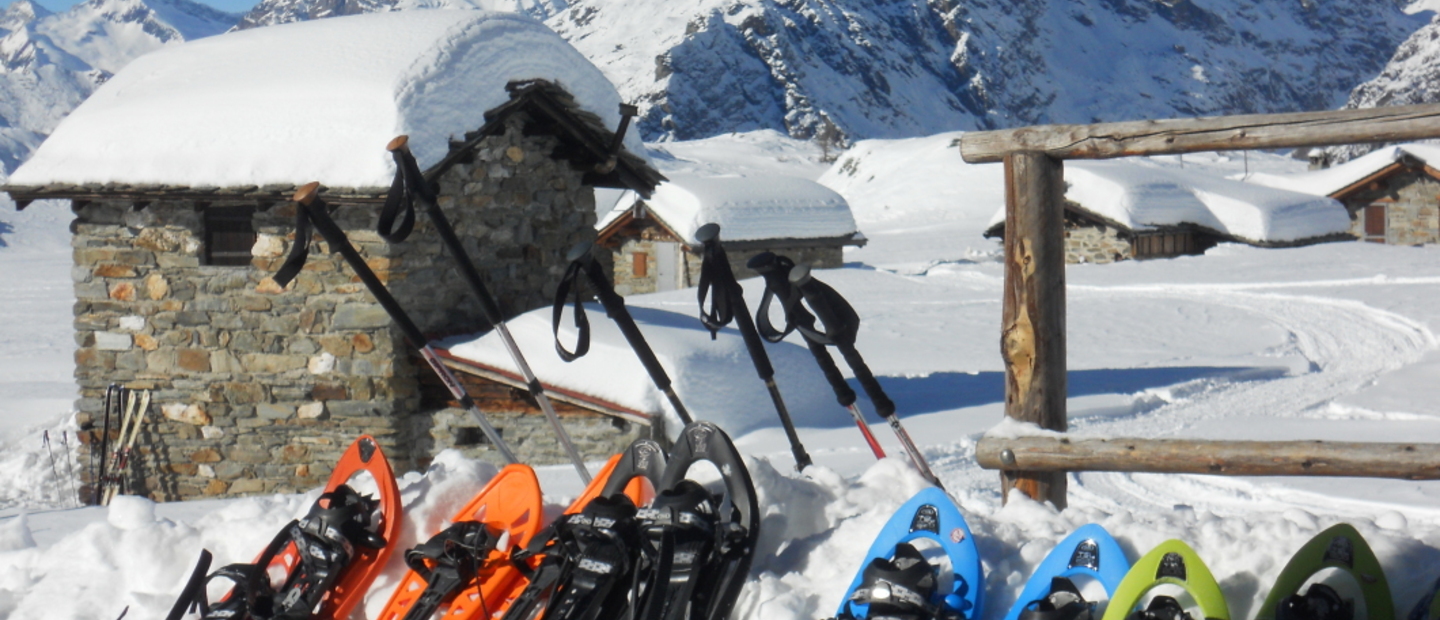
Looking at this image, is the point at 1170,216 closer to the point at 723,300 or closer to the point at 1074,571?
the point at 723,300

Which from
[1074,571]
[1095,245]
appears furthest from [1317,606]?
[1095,245]

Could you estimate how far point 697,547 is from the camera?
3342mm

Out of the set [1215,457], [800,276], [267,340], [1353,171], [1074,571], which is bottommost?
[1074,571]

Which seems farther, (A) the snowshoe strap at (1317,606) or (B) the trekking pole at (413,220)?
(B) the trekking pole at (413,220)

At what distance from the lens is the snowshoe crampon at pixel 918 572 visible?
293 cm

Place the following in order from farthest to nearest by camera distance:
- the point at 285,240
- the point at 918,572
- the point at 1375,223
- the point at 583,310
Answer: the point at 1375,223, the point at 285,240, the point at 583,310, the point at 918,572

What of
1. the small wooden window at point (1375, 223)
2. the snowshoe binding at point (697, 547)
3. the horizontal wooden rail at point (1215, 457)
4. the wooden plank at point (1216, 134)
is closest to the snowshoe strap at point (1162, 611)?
the horizontal wooden rail at point (1215, 457)

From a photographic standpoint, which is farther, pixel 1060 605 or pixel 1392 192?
pixel 1392 192

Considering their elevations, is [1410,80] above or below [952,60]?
below

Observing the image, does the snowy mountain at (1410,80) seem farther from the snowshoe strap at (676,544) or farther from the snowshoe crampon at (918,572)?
the snowshoe strap at (676,544)

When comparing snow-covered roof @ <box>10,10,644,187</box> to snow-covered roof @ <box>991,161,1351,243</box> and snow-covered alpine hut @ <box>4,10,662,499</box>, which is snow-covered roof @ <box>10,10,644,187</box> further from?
snow-covered roof @ <box>991,161,1351,243</box>

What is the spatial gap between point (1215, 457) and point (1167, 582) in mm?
642

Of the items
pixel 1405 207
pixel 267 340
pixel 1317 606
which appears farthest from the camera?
pixel 1405 207

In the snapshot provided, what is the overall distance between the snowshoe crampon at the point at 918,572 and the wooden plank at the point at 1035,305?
594 millimetres
